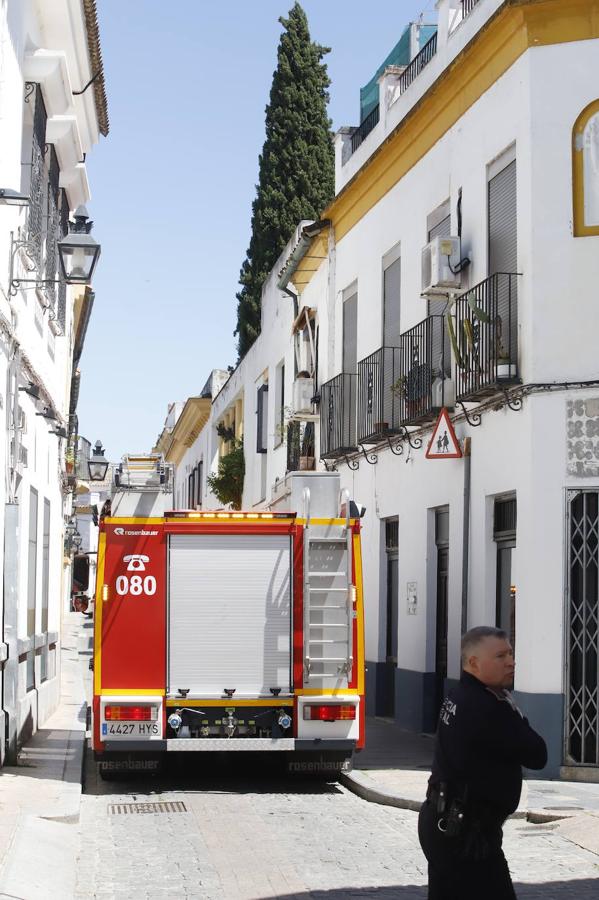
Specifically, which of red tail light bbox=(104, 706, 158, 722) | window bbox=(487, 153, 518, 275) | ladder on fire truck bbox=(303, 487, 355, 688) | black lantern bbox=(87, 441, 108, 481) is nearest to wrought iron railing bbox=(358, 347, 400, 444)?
window bbox=(487, 153, 518, 275)

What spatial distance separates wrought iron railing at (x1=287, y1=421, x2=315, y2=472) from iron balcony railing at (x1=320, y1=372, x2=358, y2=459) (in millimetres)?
2269

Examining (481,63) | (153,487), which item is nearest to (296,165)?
(481,63)

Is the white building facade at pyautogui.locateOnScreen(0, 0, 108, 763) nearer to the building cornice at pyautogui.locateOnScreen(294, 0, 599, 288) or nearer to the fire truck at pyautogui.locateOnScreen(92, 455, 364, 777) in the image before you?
the fire truck at pyautogui.locateOnScreen(92, 455, 364, 777)

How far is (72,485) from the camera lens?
105ft

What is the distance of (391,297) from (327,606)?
8080 millimetres

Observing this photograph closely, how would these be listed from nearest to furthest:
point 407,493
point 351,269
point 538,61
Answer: point 538,61, point 407,493, point 351,269

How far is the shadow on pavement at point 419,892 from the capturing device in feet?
26.7

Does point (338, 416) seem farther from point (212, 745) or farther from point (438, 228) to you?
point (212, 745)

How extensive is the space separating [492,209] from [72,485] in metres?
18.5

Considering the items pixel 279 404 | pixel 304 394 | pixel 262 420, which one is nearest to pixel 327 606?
pixel 304 394

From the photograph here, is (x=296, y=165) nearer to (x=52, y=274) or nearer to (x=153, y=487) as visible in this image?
(x=52, y=274)

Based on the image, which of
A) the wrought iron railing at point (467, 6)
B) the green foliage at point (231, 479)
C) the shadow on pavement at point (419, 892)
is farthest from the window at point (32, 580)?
the green foliage at point (231, 479)

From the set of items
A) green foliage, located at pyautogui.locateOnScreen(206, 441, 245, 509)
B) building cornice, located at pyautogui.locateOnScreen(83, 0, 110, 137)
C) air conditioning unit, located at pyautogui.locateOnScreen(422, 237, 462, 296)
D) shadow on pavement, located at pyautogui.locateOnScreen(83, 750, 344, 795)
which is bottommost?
shadow on pavement, located at pyautogui.locateOnScreen(83, 750, 344, 795)

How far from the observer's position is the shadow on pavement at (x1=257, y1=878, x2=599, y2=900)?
8125 mm
